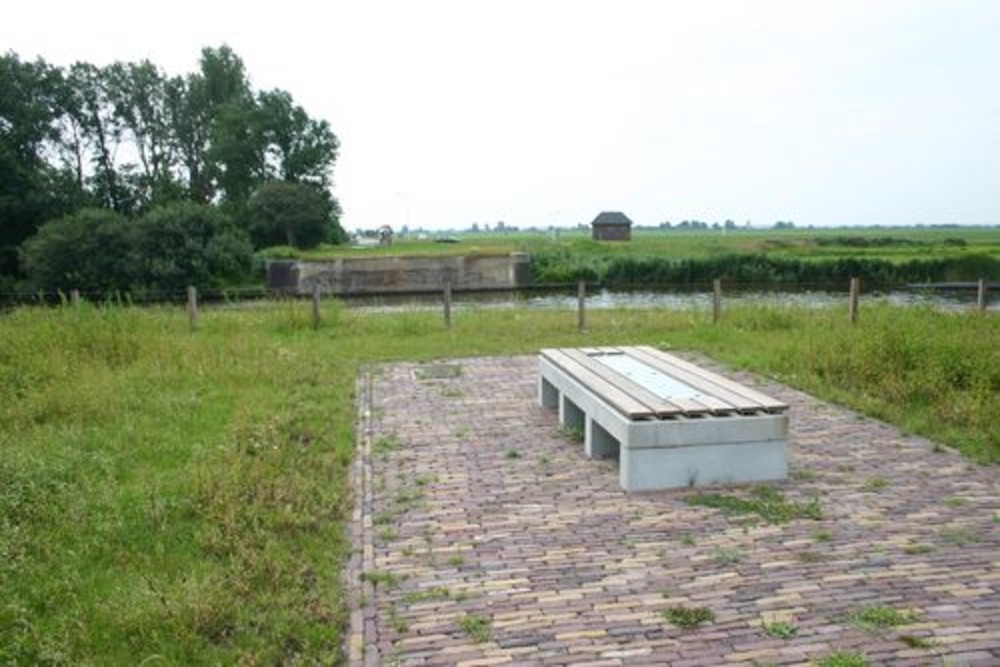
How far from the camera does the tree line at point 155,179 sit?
122 feet

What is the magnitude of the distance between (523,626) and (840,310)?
13922 millimetres

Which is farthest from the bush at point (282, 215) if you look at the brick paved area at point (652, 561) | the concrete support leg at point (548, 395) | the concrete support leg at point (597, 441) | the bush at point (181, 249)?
the concrete support leg at point (597, 441)

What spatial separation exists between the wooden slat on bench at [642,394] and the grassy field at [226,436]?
239 cm

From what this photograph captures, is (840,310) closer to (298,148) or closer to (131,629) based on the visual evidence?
(131,629)

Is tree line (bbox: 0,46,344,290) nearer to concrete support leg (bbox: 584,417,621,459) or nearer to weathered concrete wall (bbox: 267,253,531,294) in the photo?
weathered concrete wall (bbox: 267,253,531,294)

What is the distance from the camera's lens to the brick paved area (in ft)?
12.5

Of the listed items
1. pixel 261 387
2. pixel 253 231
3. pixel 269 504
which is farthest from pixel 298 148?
pixel 269 504

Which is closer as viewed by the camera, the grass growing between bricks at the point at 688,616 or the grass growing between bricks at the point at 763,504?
the grass growing between bricks at the point at 688,616

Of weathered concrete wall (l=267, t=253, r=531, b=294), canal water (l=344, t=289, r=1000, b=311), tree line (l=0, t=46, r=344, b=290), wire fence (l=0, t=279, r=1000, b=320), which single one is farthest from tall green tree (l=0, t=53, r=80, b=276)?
canal water (l=344, t=289, r=1000, b=311)

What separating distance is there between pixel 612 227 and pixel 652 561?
67.1 metres

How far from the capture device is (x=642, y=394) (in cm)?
657

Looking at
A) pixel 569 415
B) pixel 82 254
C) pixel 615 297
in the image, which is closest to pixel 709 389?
pixel 569 415

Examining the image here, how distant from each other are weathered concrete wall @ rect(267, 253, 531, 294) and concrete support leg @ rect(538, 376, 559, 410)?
3342 cm

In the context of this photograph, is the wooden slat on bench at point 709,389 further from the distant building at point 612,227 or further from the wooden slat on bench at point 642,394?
the distant building at point 612,227
